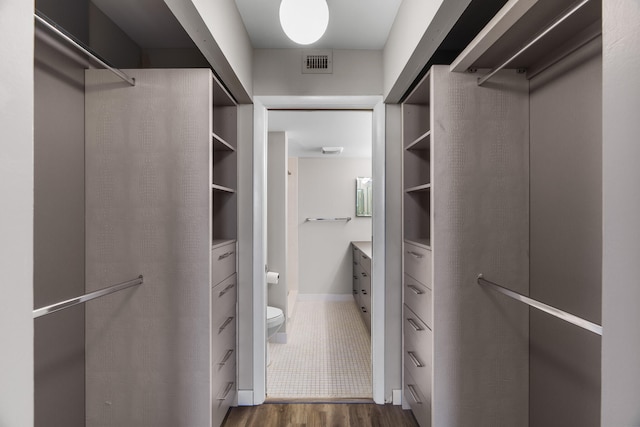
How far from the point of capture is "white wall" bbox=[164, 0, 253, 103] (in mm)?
1315

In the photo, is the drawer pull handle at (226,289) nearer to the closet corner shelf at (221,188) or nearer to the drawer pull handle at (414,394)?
the closet corner shelf at (221,188)

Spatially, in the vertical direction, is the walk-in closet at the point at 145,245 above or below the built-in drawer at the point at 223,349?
above

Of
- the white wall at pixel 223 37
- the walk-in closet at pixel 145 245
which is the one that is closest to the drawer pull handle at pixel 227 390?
the walk-in closet at pixel 145 245

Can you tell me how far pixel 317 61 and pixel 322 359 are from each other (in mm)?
2476

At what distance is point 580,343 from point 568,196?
0.56m

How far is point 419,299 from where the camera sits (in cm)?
190

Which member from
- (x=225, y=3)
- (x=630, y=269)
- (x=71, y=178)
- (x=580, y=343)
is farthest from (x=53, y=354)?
(x=580, y=343)

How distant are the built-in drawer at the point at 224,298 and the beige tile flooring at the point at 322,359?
81 cm

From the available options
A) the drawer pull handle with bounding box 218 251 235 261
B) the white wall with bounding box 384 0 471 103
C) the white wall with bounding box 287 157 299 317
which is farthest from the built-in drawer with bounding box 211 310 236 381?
the white wall with bounding box 287 157 299 317

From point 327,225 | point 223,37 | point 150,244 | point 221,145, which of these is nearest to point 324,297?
point 327,225

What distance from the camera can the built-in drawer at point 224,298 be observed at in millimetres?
1808

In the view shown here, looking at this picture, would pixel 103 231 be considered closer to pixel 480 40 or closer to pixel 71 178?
pixel 71 178

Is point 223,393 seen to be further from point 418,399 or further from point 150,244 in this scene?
point 418,399

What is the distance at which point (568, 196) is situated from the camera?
4.50 ft
